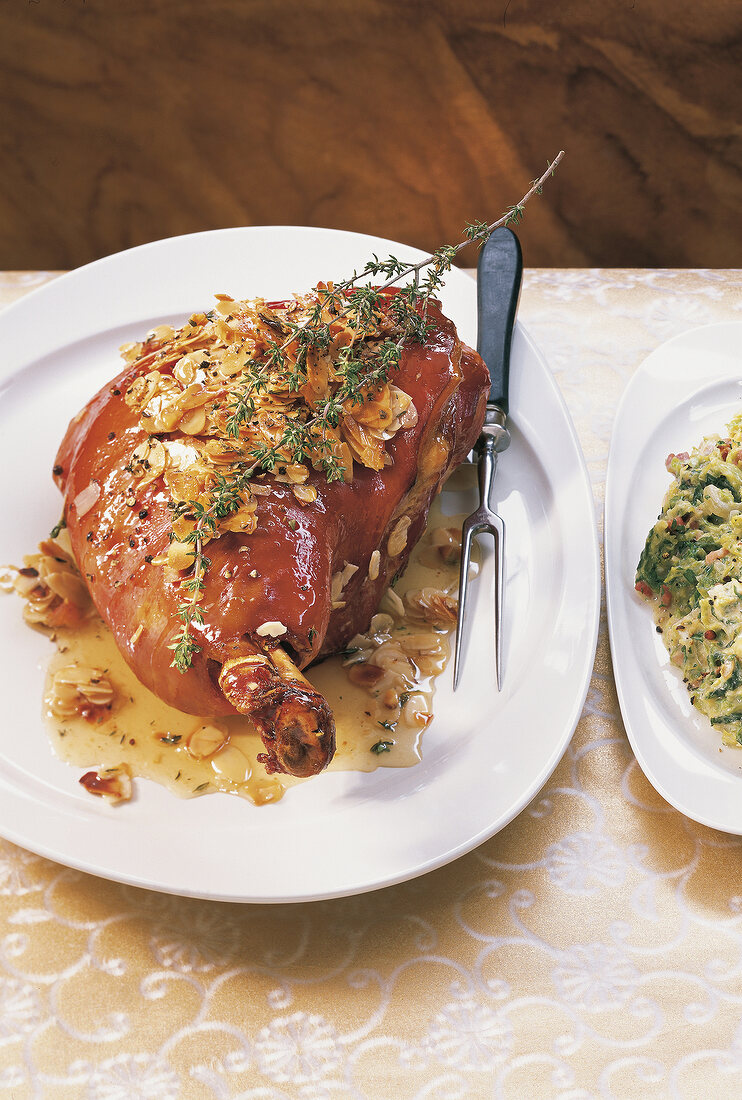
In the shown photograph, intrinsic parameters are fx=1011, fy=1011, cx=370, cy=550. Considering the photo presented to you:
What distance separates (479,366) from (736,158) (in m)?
1.70

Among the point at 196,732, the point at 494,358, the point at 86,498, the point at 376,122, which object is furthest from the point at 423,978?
the point at 376,122

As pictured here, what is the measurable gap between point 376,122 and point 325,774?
216 cm

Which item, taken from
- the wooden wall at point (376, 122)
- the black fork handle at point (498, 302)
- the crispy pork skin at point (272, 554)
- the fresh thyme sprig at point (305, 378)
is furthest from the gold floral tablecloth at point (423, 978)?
the wooden wall at point (376, 122)

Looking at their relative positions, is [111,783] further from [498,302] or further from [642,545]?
[498,302]

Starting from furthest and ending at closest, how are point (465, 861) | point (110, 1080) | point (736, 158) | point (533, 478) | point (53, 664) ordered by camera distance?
point (736, 158) < point (533, 478) < point (53, 664) < point (465, 861) < point (110, 1080)

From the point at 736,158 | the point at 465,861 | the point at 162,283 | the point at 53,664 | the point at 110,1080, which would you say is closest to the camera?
the point at 110,1080

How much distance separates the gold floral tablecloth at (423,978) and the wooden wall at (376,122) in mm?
2061

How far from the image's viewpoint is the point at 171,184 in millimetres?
3135

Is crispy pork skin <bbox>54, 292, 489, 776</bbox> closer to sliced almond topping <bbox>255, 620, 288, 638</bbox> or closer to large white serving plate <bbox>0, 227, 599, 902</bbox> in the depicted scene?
sliced almond topping <bbox>255, 620, 288, 638</bbox>

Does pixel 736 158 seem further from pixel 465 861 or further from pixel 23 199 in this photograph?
pixel 465 861

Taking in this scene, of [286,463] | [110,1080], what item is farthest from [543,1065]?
[286,463]

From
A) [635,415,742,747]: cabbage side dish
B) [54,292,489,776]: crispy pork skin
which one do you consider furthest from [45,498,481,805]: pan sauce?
[635,415,742,747]: cabbage side dish

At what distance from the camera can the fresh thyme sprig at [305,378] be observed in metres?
1.47

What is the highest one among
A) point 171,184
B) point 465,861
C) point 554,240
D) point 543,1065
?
point 171,184
